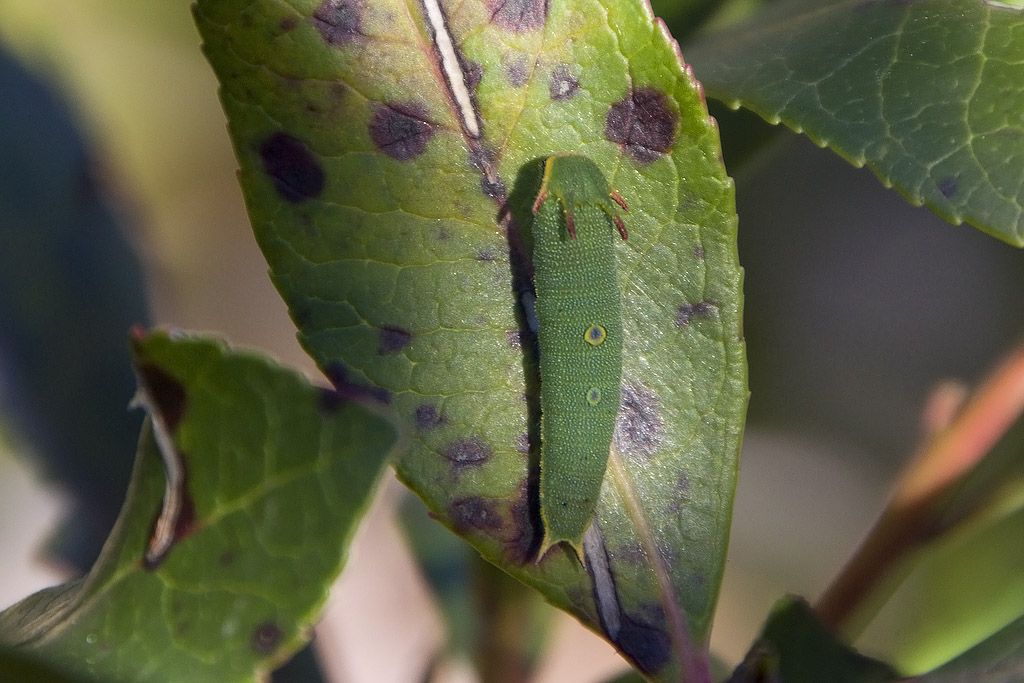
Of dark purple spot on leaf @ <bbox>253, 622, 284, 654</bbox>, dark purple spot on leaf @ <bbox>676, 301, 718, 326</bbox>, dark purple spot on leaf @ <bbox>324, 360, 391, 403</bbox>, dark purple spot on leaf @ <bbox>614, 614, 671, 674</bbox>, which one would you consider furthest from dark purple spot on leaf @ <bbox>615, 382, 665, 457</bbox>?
dark purple spot on leaf @ <bbox>253, 622, 284, 654</bbox>

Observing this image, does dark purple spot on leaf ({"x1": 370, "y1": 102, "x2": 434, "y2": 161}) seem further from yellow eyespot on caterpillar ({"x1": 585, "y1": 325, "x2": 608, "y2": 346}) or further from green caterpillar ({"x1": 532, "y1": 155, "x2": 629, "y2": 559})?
yellow eyespot on caterpillar ({"x1": 585, "y1": 325, "x2": 608, "y2": 346})

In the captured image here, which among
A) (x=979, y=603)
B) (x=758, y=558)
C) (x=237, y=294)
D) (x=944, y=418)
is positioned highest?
(x=237, y=294)

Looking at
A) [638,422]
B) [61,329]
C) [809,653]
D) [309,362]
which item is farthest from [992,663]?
[309,362]

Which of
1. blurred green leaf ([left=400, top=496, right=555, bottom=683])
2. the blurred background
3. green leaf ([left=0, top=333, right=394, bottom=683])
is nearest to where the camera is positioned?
green leaf ([left=0, top=333, right=394, bottom=683])

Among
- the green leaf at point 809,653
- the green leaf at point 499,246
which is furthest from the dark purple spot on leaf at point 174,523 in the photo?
the green leaf at point 809,653

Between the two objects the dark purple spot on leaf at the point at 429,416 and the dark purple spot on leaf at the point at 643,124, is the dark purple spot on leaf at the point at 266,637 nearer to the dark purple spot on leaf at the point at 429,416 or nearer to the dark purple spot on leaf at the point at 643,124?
the dark purple spot on leaf at the point at 429,416

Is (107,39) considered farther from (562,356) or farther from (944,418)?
(944,418)

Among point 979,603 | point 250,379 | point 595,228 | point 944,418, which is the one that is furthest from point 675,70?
point 979,603
